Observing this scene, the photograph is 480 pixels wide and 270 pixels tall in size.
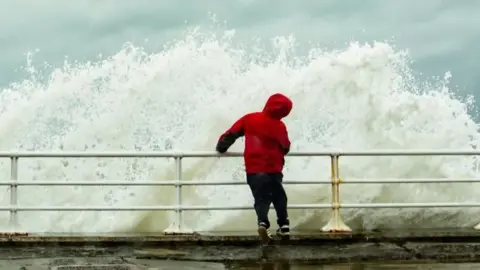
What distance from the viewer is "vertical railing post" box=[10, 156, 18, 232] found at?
9.40m

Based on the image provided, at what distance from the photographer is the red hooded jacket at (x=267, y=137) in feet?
28.9

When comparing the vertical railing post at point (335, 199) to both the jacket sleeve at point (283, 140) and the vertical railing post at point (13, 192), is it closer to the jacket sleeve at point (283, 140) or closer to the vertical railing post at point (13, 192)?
the jacket sleeve at point (283, 140)

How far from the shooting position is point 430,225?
13.0 metres

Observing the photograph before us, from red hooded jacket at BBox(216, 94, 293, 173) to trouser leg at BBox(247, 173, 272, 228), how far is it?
0.25ft

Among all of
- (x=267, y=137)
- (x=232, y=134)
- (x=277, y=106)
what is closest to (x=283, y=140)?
(x=267, y=137)

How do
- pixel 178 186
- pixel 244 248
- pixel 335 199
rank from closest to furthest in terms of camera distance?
pixel 244 248, pixel 178 186, pixel 335 199

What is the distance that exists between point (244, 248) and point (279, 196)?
2.62ft

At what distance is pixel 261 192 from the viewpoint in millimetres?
8875

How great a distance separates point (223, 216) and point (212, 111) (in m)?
2.72

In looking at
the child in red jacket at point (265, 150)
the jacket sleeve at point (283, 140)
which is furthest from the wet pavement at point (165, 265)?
the jacket sleeve at point (283, 140)

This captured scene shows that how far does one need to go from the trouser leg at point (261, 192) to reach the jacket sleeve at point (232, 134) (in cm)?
49

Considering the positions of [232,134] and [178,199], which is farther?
[178,199]

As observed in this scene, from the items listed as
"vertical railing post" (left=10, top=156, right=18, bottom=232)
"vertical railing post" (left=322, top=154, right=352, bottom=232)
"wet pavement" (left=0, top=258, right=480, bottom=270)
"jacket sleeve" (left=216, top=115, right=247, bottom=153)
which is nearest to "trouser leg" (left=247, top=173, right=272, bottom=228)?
"jacket sleeve" (left=216, top=115, right=247, bottom=153)

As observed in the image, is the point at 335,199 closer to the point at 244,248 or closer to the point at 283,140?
the point at 283,140
